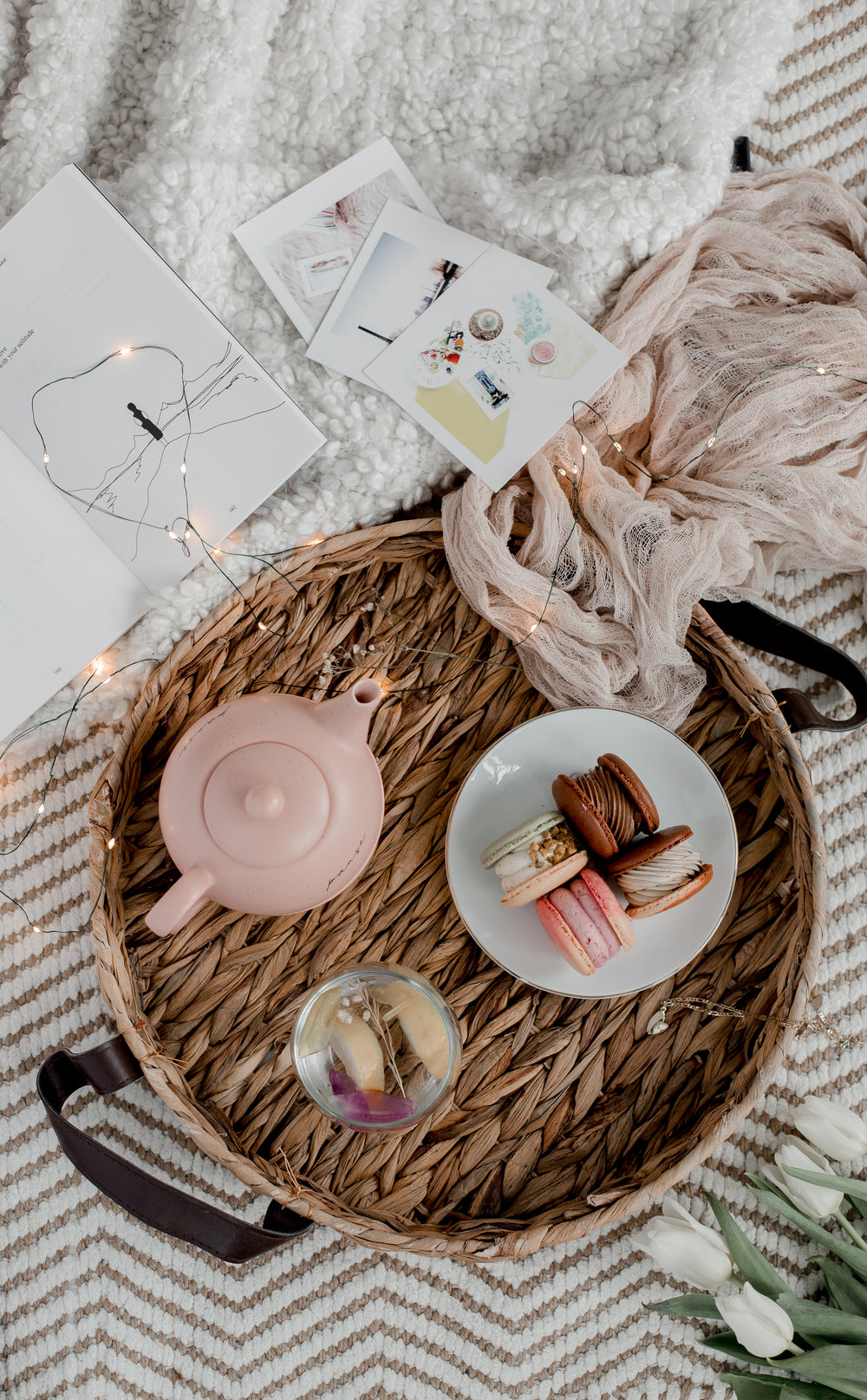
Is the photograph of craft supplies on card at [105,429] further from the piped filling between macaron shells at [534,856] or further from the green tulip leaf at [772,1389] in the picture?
the green tulip leaf at [772,1389]

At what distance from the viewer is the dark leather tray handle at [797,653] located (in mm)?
876

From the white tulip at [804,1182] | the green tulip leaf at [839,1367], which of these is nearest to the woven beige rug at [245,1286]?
the white tulip at [804,1182]

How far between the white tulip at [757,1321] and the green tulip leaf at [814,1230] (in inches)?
3.5

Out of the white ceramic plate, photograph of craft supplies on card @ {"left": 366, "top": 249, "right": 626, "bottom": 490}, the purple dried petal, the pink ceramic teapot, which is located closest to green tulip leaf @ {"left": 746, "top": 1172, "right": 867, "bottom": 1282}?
the white ceramic plate

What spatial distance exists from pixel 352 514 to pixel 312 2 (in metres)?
0.48

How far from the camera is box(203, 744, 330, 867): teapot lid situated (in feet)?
2.28

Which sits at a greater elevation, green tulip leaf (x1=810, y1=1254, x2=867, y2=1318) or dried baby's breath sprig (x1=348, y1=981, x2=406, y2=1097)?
dried baby's breath sprig (x1=348, y1=981, x2=406, y2=1097)

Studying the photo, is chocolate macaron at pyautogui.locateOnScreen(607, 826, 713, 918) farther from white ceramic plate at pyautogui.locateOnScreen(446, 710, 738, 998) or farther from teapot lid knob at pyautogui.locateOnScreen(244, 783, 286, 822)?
teapot lid knob at pyautogui.locateOnScreen(244, 783, 286, 822)

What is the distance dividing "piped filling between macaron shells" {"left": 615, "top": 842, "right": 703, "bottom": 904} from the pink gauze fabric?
15 centimetres

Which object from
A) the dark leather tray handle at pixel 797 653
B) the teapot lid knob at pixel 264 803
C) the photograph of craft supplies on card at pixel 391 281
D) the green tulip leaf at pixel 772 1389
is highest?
the photograph of craft supplies on card at pixel 391 281

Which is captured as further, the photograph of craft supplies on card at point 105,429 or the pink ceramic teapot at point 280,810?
the photograph of craft supplies on card at point 105,429

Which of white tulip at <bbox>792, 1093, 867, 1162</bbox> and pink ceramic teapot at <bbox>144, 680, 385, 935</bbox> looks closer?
pink ceramic teapot at <bbox>144, 680, 385, 935</bbox>

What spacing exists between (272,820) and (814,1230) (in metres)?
0.62

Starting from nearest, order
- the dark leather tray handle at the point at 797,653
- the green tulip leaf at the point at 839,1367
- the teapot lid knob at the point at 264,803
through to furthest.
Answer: the teapot lid knob at the point at 264,803 → the green tulip leaf at the point at 839,1367 → the dark leather tray handle at the point at 797,653
